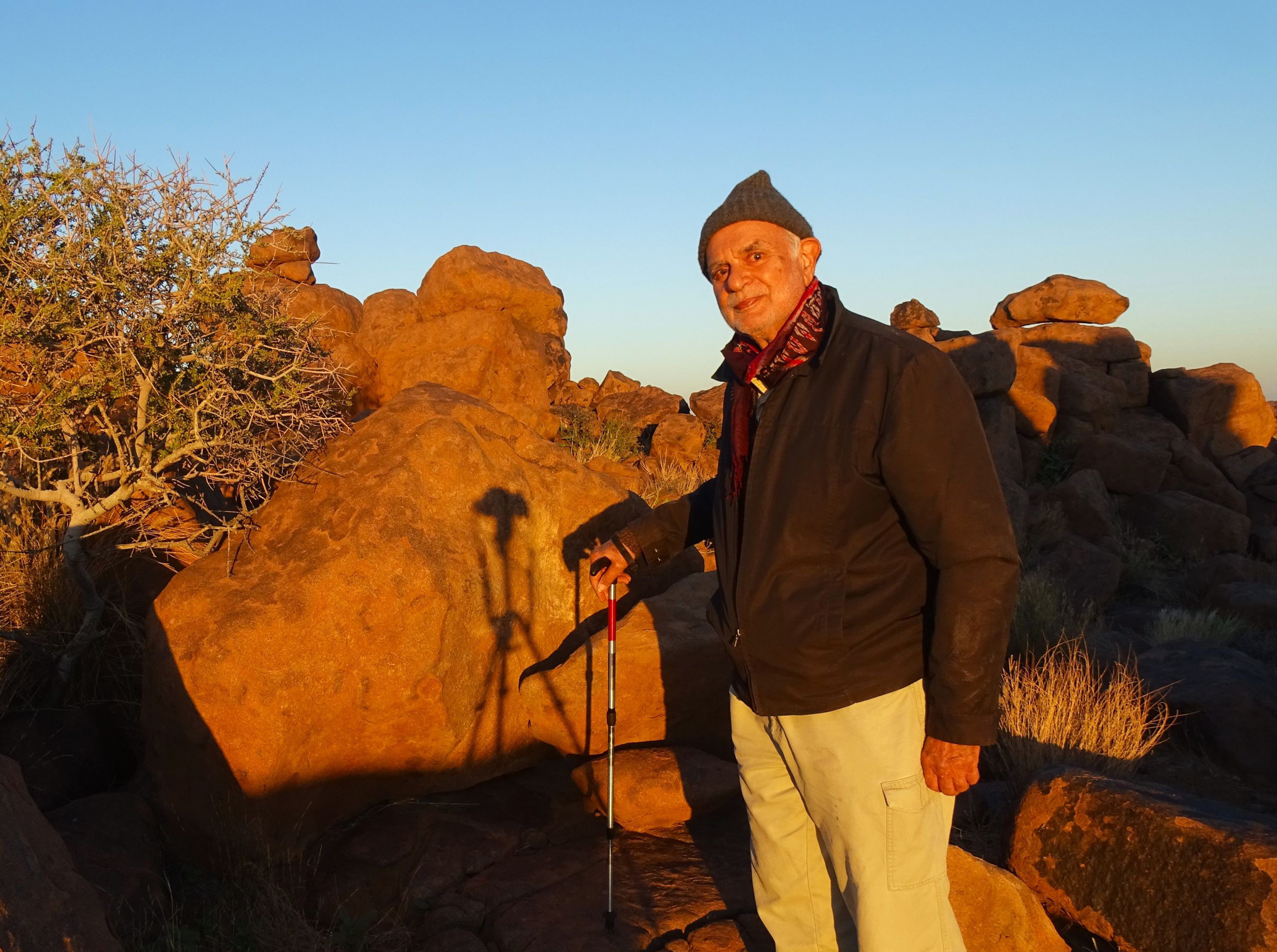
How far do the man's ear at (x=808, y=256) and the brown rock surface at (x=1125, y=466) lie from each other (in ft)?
58.0

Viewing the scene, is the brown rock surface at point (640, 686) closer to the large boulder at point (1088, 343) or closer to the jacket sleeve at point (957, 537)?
the jacket sleeve at point (957, 537)

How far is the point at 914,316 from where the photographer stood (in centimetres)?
2394

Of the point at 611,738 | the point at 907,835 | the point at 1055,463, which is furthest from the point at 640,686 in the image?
the point at 1055,463

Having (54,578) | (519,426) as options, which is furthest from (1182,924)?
(54,578)

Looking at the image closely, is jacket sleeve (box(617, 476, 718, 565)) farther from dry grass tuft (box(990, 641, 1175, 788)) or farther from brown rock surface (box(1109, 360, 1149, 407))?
brown rock surface (box(1109, 360, 1149, 407))

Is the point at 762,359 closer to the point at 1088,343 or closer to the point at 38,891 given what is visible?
the point at 38,891

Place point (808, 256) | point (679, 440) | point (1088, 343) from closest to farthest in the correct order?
point (808, 256) < point (679, 440) < point (1088, 343)

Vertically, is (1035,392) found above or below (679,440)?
above

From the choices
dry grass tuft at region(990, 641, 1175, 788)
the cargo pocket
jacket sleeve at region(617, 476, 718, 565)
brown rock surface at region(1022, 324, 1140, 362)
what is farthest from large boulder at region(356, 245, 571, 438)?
brown rock surface at region(1022, 324, 1140, 362)

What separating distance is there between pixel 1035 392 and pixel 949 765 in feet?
60.3

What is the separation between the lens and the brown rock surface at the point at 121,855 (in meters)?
3.86

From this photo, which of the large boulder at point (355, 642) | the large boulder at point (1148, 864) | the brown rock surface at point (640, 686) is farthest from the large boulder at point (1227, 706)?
the large boulder at point (355, 642)

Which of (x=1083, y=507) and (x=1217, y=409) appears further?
(x=1217, y=409)

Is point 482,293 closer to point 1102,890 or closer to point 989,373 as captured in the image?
point 989,373
